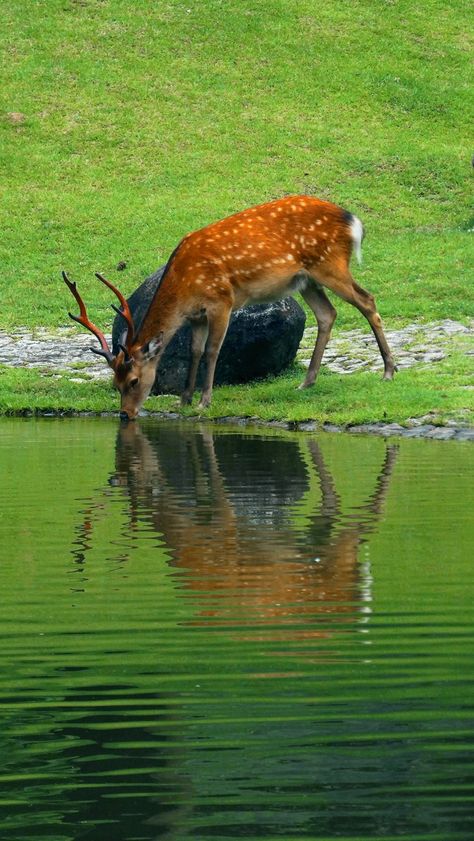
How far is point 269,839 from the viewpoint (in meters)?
4.12

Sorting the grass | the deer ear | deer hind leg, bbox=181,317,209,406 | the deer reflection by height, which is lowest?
the grass

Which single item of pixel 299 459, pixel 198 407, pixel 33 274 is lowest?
pixel 33 274

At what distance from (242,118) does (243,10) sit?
619cm

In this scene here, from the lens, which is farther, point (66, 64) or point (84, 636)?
point (66, 64)

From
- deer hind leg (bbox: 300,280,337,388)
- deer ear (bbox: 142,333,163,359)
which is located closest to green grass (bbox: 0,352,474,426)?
deer hind leg (bbox: 300,280,337,388)

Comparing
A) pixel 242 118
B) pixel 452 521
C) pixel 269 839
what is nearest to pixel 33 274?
pixel 242 118

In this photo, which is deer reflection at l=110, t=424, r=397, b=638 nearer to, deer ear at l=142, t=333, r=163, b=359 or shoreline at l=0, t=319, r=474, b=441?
shoreline at l=0, t=319, r=474, b=441

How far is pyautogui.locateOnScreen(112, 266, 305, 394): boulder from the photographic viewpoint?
63.1ft

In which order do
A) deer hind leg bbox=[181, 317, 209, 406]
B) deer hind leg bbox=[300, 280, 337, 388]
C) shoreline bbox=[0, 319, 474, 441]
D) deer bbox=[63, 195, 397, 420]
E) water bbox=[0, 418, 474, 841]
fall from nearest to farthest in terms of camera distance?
water bbox=[0, 418, 474, 841]
shoreline bbox=[0, 319, 474, 441]
deer bbox=[63, 195, 397, 420]
deer hind leg bbox=[181, 317, 209, 406]
deer hind leg bbox=[300, 280, 337, 388]

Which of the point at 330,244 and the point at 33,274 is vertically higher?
the point at 330,244

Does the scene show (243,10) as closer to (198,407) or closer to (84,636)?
(198,407)

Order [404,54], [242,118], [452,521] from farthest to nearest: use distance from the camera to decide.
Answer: [404,54] → [242,118] → [452,521]

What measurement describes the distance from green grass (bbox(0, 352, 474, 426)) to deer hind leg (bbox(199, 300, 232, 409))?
18 cm

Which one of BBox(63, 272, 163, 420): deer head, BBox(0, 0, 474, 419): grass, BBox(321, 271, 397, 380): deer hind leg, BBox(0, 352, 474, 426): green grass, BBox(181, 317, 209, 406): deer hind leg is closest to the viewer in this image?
BBox(0, 352, 474, 426): green grass
